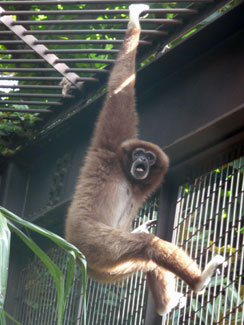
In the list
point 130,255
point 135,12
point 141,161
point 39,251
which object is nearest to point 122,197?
point 141,161

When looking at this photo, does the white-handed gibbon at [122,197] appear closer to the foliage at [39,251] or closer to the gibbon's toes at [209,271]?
the gibbon's toes at [209,271]

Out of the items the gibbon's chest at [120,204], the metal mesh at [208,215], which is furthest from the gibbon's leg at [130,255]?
the gibbon's chest at [120,204]

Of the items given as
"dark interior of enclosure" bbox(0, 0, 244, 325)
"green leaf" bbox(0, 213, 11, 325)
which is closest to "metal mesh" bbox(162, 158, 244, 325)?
"dark interior of enclosure" bbox(0, 0, 244, 325)

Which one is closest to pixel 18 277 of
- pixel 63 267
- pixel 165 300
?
pixel 63 267

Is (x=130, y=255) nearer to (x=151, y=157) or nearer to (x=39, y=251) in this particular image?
(x=151, y=157)

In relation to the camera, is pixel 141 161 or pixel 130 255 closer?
pixel 130 255

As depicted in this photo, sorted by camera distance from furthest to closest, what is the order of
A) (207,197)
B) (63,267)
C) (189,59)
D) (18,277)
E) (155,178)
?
(18,277), (63,267), (155,178), (189,59), (207,197)

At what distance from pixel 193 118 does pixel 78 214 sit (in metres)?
1.46

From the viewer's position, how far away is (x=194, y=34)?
496cm

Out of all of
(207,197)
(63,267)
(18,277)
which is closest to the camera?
(207,197)

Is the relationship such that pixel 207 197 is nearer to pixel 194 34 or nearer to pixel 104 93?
pixel 194 34

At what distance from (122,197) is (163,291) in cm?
134

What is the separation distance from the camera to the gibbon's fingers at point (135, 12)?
5.45m

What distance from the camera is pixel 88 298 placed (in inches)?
237
